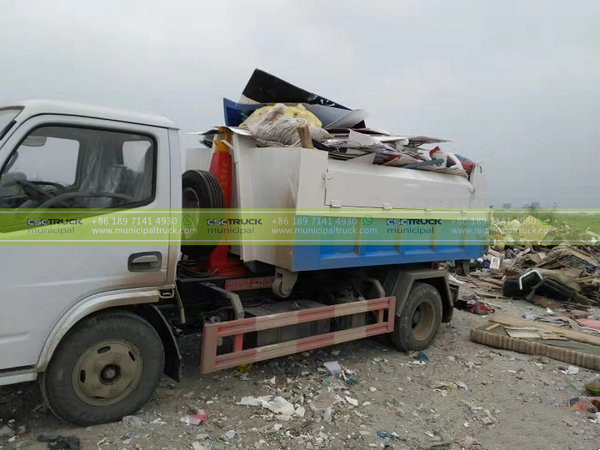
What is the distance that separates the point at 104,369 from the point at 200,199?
1.58 m

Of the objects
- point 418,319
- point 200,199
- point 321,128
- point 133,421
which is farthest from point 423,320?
point 133,421

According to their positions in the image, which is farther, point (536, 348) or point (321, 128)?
point (536, 348)

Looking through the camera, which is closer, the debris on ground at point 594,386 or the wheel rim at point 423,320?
the debris on ground at point 594,386

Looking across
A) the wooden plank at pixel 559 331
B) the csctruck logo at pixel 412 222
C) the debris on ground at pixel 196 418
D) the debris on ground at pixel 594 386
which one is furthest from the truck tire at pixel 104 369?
the wooden plank at pixel 559 331

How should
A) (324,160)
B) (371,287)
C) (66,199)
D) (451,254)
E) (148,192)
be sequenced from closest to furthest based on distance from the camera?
1. (66,199)
2. (148,192)
3. (324,160)
4. (371,287)
5. (451,254)

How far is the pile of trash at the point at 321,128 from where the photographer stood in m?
4.38

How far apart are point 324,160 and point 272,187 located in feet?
1.70

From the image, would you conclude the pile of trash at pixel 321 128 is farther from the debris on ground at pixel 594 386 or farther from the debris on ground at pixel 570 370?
the debris on ground at pixel 594 386

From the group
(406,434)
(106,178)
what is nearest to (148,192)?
(106,178)

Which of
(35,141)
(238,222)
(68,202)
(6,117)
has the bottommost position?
(238,222)

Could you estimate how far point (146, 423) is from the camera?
3457 mm

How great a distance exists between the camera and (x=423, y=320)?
585cm

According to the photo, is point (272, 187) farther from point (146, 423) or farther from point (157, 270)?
point (146, 423)

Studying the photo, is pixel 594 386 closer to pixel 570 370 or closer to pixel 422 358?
pixel 570 370
